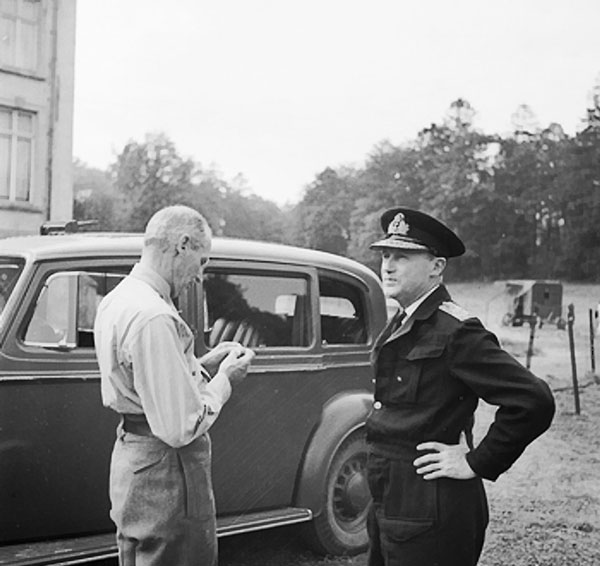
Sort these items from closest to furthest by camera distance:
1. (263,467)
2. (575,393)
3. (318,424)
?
(263,467) → (318,424) → (575,393)

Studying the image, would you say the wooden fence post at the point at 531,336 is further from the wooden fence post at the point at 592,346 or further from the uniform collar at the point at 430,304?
the uniform collar at the point at 430,304

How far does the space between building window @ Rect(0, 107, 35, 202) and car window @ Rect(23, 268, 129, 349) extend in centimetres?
77

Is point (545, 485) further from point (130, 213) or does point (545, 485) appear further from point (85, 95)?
point (85, 95)

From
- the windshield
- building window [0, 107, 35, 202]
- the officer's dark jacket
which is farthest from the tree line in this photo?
the officer's dark jacket

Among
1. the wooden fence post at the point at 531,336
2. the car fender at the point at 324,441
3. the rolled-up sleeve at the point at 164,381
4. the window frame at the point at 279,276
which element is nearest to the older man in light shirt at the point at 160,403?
the rolled-up sleeve at the point at 164,381

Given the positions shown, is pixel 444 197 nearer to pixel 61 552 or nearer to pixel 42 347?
pixel 42 347

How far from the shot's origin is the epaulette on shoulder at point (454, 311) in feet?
5.52

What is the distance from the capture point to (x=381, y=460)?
1757mm

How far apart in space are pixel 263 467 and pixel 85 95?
1.81 metres

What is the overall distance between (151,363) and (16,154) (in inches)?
80.1

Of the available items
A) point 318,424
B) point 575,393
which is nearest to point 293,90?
point 318,424

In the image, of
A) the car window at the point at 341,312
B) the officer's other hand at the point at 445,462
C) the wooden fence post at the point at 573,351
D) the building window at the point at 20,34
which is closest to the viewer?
the officer's other hand at the point at 445,462

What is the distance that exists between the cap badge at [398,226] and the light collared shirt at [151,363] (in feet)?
1.81

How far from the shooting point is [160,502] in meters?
1.71
